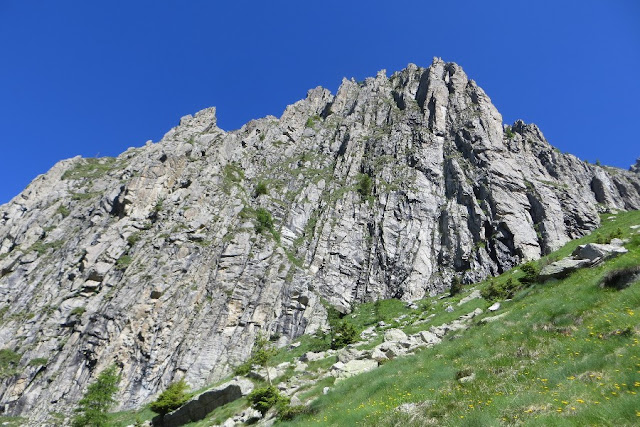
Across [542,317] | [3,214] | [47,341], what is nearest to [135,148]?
[3,214]

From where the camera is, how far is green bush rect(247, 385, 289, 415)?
2130 cm

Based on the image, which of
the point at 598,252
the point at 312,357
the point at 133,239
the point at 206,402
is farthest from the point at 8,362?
the point at 598,252

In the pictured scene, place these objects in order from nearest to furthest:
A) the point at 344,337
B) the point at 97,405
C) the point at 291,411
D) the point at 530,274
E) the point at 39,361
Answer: the point at 291,411, the point at 530,274, the point at 344,337, the point at 97,405, the point at 39,361

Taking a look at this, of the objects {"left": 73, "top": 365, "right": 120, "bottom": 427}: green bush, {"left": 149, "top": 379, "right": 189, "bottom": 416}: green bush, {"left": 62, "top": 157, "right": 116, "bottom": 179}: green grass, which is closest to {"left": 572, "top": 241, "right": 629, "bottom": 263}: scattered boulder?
{"left": 149, "top": 379, "right": 189, "bottom": 416}: green bush

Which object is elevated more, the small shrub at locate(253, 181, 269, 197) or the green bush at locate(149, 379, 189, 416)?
the small shrub at locate(253, 181, 269, 197)

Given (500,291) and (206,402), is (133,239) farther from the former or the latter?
(500,291)

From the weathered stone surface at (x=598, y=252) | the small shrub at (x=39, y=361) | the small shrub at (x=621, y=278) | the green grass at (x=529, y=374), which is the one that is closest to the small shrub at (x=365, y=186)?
the weathered stone surface at (x=598, y=252)

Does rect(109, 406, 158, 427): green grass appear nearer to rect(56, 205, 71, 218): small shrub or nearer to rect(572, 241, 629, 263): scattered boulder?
rect(572, 241, 629, 263): scattered boulder

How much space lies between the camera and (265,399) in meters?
21.5

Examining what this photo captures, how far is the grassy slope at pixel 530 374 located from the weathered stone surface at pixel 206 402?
12847mm

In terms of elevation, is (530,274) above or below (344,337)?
above

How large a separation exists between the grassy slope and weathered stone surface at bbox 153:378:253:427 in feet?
42.1

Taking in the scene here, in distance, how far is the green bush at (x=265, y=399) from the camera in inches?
838

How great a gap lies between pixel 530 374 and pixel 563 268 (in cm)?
1549
